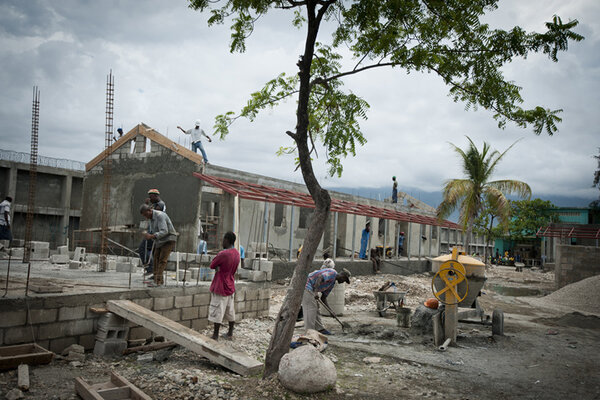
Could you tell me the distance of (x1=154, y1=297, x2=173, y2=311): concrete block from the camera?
7871 mm

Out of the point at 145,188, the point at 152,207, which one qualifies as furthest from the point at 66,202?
the point at 152,207

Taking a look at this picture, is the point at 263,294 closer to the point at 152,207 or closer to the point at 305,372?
the point at 152,207

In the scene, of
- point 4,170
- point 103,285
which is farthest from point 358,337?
point 4,170

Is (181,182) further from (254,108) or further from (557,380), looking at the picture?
(557,380)

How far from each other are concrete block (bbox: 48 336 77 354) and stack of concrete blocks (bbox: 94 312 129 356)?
0.36 m

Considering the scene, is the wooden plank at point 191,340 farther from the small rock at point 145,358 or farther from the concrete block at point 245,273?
the concrete block at point 245,273

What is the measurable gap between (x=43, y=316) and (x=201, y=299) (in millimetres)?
2935

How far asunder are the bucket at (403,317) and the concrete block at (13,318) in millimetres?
7238

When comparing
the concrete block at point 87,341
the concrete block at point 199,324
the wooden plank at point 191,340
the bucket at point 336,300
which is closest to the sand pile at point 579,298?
the bucket at point 336,300

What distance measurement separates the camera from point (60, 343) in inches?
258

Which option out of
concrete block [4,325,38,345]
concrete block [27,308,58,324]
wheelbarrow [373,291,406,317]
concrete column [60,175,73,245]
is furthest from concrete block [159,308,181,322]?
concrete column [60,175,73,245]

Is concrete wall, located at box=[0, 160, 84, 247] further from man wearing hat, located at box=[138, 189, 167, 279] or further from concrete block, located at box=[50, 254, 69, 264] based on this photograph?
man wearing hat, located at box=[138, 189, 167, 279]

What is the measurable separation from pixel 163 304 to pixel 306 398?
3.75m

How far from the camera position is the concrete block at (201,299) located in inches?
338
